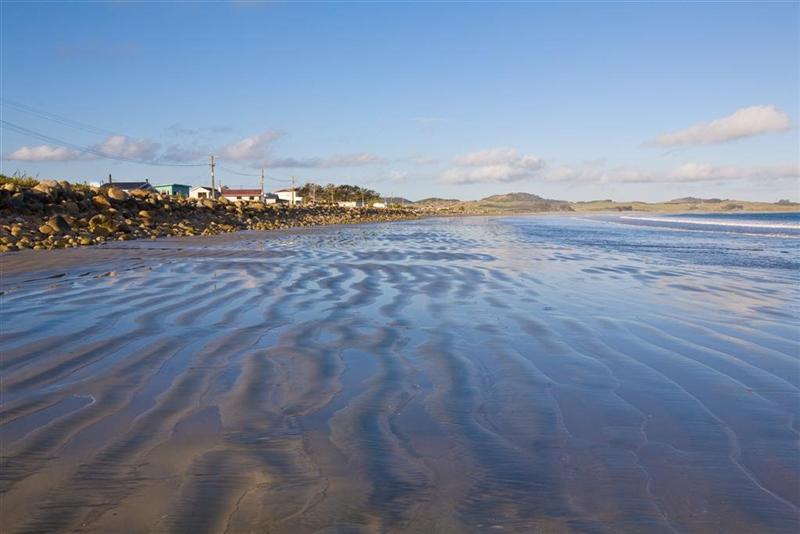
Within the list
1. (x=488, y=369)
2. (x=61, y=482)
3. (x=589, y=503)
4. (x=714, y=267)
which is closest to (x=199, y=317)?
(x=488, y=369)

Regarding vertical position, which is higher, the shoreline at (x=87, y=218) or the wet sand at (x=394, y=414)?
the shoreline at (x=87, y=218)

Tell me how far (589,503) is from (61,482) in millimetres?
2167

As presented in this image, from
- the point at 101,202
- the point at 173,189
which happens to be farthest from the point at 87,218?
the point at 173,189

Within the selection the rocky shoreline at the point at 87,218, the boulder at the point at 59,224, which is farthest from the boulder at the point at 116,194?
the boulder at the point at 59,224

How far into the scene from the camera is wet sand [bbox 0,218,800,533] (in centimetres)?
233

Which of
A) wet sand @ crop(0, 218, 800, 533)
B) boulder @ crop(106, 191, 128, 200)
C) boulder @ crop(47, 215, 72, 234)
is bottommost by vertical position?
wet sand @ crop(0, 218, 800, 533)

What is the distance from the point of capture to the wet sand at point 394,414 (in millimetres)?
2328

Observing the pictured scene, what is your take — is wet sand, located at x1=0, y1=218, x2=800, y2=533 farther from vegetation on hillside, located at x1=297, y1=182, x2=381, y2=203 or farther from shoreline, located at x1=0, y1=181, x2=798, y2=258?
vegetation on hillside, located at x1=297, y1=182, x2=381, y2=203

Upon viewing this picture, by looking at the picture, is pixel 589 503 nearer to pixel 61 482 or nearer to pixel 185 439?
pixel 185 439

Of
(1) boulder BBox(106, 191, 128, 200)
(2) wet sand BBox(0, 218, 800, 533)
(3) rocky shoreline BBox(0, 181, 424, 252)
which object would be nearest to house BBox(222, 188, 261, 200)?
(3) rocky shoreline BBox(0, 181, 424, 252)

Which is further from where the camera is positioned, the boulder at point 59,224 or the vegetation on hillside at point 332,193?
the vegetation on hillside at point 332,193

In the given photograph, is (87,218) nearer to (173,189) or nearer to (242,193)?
(173,189)

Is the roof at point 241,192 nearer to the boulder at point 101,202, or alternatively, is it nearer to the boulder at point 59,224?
the boulder at point 101,202

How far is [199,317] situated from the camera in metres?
6.16
